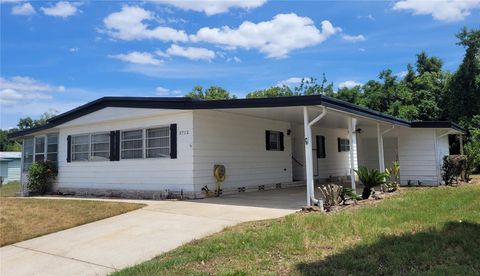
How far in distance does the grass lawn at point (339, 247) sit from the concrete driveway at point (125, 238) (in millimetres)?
614

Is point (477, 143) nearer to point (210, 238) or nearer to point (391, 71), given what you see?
point (391, 71)

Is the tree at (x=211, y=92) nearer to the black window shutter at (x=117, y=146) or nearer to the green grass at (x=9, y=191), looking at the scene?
the green grass at (x=9, y=191)

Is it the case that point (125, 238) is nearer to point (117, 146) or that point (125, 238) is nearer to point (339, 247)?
point (339, 247)

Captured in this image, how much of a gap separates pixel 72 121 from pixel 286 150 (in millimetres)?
8175

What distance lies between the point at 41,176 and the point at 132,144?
16.5ft

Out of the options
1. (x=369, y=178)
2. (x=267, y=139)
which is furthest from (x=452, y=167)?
(x=267, y=139)

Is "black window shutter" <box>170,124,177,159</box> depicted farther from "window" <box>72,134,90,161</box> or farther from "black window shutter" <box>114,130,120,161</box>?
"window" <box>72,134,90,161</box>

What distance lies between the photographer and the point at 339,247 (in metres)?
5.85

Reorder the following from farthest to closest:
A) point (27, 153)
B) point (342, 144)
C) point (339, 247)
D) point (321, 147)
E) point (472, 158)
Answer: point (342, 144) < point (321, 147) < point (27, 153) < point (472, 158) < point (339, 247)

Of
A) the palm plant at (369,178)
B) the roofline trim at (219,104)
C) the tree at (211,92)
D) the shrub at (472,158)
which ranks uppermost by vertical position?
the tree at (211,92)

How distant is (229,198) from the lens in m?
11.7

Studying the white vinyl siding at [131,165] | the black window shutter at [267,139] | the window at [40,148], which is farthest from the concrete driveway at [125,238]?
the window at [40,148]

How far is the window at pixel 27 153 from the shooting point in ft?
59.5

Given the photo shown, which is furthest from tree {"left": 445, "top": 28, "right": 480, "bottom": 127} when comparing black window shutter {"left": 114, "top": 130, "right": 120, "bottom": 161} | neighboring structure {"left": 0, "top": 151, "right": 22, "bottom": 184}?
neighboring structure {"left": 0, "top": 151, "right": 22, "bottom": 184}
